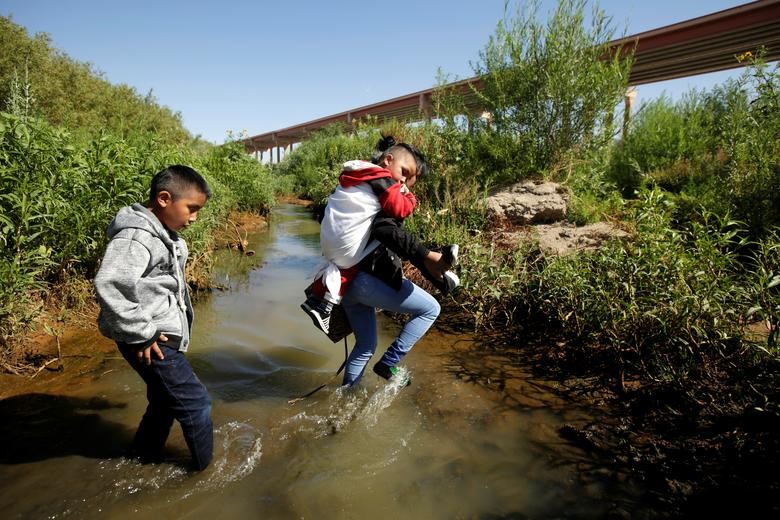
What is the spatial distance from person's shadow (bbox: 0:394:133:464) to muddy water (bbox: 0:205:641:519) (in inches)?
0.4

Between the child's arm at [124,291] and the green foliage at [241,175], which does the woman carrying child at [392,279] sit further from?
the green foliage at [241,175]

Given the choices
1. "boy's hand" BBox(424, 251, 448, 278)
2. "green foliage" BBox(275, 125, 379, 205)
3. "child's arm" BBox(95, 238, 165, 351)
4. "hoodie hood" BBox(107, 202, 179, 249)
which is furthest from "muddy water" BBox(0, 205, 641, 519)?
"green foliage" BBox(275, 125, 379, 205)

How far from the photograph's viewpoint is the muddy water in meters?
2.29

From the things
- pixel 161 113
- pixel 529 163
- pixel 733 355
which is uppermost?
pixel 161 113

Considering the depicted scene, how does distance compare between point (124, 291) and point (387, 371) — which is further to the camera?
point (387, 371)

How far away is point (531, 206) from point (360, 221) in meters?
5.14

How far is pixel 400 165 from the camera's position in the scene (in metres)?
2.87

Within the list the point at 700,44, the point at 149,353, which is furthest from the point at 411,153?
the point at 700,44

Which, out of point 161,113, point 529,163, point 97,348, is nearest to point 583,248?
point 529,163

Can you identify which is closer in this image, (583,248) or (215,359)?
(215,359)

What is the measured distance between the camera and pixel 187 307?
7.91ft

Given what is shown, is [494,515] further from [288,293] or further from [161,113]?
[161,113]

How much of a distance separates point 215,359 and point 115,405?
1029mm

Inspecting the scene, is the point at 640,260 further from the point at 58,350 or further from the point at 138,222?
the point at 58,350
